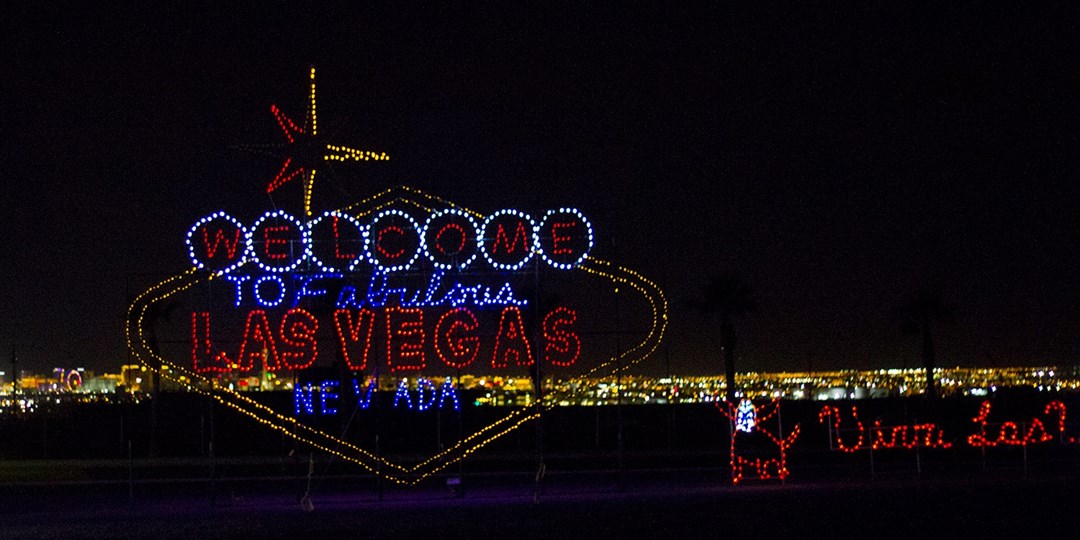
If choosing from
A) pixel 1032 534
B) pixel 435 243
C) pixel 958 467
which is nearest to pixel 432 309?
pixel 435 243

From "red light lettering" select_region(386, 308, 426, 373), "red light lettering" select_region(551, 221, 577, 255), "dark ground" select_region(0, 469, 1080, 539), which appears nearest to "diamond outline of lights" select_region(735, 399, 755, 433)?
"dark ground" select_region(0, 469, 1080, 539)

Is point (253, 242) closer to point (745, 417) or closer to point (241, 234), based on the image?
point (241, 234)

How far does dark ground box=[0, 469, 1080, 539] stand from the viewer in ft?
56.8

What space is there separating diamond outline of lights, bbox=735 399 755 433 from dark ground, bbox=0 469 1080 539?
102cm

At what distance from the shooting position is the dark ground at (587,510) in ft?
56.8

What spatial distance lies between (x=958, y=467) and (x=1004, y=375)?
101 feet

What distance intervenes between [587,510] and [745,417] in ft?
14.5

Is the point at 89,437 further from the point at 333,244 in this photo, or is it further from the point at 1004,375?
the point at 1004,375

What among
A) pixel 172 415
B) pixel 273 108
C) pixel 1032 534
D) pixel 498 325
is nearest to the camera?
pixel 1032 534

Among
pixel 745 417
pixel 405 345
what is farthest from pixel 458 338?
pixel 745 417

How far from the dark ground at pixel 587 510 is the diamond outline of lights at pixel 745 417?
40.0 inches

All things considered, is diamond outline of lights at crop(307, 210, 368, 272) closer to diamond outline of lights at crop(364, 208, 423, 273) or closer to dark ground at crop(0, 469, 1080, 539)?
diamond outline of lights at crop(364, 208, 423, 273)

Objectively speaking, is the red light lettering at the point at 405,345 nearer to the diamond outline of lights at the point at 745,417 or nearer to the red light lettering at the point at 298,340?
the red light lettering at the point at 298,340

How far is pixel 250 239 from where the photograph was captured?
21062 mm
